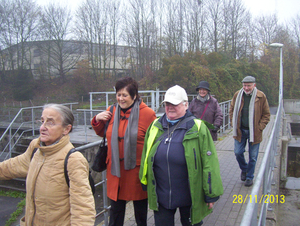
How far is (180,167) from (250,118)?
2662 millimetres

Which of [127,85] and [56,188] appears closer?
[56,188]

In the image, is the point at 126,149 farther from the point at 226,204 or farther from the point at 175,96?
the point at 226,204

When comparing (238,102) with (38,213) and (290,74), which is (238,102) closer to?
(38,213)

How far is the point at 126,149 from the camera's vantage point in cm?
270

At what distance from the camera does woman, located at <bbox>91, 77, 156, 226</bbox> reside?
8.95ft

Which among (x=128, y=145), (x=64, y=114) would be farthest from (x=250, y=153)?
(x=64, y=114)

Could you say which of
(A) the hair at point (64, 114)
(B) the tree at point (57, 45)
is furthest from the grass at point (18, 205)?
(B) the tree at point (57, 45)

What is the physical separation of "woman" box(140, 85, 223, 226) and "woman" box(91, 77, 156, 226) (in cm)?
27

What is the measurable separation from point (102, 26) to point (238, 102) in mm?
33654

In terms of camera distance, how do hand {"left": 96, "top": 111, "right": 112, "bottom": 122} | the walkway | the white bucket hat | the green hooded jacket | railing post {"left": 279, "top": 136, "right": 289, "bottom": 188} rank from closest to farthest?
the green hooded jacket < the white bucket hat < hand {"left": 96, "top": 111, "right": 112, "bottom": 122} < the walkway < railing post {"left": 279, "top": 136, "right": 289, "bottom": 188}

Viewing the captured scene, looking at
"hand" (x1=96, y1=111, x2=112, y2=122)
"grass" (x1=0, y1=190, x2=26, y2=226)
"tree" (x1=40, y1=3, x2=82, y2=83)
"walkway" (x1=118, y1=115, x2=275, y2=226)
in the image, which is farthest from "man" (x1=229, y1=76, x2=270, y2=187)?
"tree" (x1=40, y1=3, x2=82, y2=83)

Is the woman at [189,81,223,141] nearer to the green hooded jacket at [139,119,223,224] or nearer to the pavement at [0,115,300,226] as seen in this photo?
the pavement at [0,115,300,226]

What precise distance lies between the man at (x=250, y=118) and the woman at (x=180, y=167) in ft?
8.00

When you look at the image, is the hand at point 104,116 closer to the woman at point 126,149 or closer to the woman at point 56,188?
the woman at point 126,149
